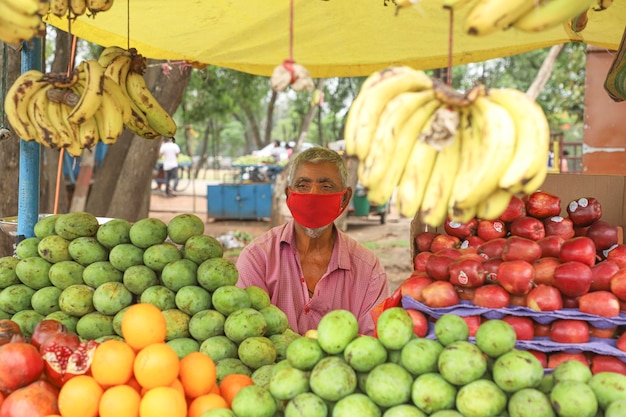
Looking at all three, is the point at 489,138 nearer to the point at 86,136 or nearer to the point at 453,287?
the point at 453,287

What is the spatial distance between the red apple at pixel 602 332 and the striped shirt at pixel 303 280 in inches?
59.7

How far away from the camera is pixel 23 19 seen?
1.70 m

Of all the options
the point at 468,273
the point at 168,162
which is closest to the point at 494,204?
the point at 468,273

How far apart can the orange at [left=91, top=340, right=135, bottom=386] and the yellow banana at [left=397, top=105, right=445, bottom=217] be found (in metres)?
0.94

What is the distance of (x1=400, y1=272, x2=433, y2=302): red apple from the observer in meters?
2.03

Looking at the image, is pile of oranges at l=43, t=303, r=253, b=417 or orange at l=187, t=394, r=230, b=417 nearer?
pile of oranges at l=43, t=303, r=253, b=417

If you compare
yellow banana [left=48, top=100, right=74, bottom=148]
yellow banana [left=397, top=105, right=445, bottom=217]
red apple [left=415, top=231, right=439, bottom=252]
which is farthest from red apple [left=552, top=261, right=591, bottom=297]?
yellow banana [left=48, top=100, right=74, bottom=148]

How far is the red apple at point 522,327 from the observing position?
6.15ft

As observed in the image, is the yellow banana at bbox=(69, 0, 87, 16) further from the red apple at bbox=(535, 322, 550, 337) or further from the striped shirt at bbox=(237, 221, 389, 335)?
the red apple at bbox=(535, 322, 550, 337)

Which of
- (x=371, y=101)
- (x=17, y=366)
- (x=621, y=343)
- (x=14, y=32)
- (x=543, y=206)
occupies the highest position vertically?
(x=14, y=32)

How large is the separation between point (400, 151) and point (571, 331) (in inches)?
33.4

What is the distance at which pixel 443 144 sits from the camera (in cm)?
144

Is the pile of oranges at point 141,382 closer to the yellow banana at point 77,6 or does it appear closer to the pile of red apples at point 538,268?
the pile of red apples at point 538,268

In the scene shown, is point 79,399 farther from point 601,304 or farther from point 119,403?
point 601,304
